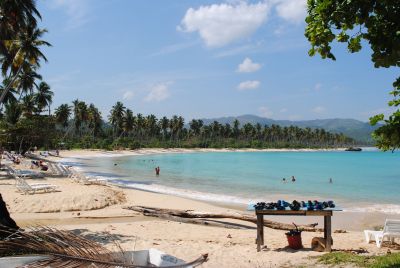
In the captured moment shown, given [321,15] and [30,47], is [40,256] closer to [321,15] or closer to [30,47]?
[321,15]

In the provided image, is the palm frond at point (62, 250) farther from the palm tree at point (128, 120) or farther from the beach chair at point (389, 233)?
the palm tree at point (128, 120)

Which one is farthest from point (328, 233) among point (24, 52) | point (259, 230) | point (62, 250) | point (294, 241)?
point (24, 52)

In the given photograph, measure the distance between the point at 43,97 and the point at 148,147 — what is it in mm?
57757

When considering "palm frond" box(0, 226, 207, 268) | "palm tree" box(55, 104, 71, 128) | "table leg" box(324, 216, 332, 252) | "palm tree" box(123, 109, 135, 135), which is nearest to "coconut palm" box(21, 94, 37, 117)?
"palm tree" box(55, 104, 71, 128)

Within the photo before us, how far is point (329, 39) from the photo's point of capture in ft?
13.3

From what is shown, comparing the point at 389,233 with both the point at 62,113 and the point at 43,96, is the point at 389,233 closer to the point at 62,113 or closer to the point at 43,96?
the point at 43,96

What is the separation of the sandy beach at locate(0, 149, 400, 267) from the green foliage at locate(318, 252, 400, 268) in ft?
1.26

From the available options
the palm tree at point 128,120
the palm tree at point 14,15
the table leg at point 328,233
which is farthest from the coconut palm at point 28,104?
the table leg at point 328,233

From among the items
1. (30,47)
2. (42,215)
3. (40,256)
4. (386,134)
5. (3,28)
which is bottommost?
(42,215)

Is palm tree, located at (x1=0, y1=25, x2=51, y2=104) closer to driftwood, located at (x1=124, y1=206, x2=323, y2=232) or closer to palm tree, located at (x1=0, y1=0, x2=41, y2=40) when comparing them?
palm tree, located at (x1=0, y1=0, x2=41, y2=40)

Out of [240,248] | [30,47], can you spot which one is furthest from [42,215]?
[30,47]

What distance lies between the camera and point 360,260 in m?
8.38

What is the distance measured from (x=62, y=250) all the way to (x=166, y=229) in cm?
1096

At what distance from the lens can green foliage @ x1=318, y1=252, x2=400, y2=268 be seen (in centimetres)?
753
